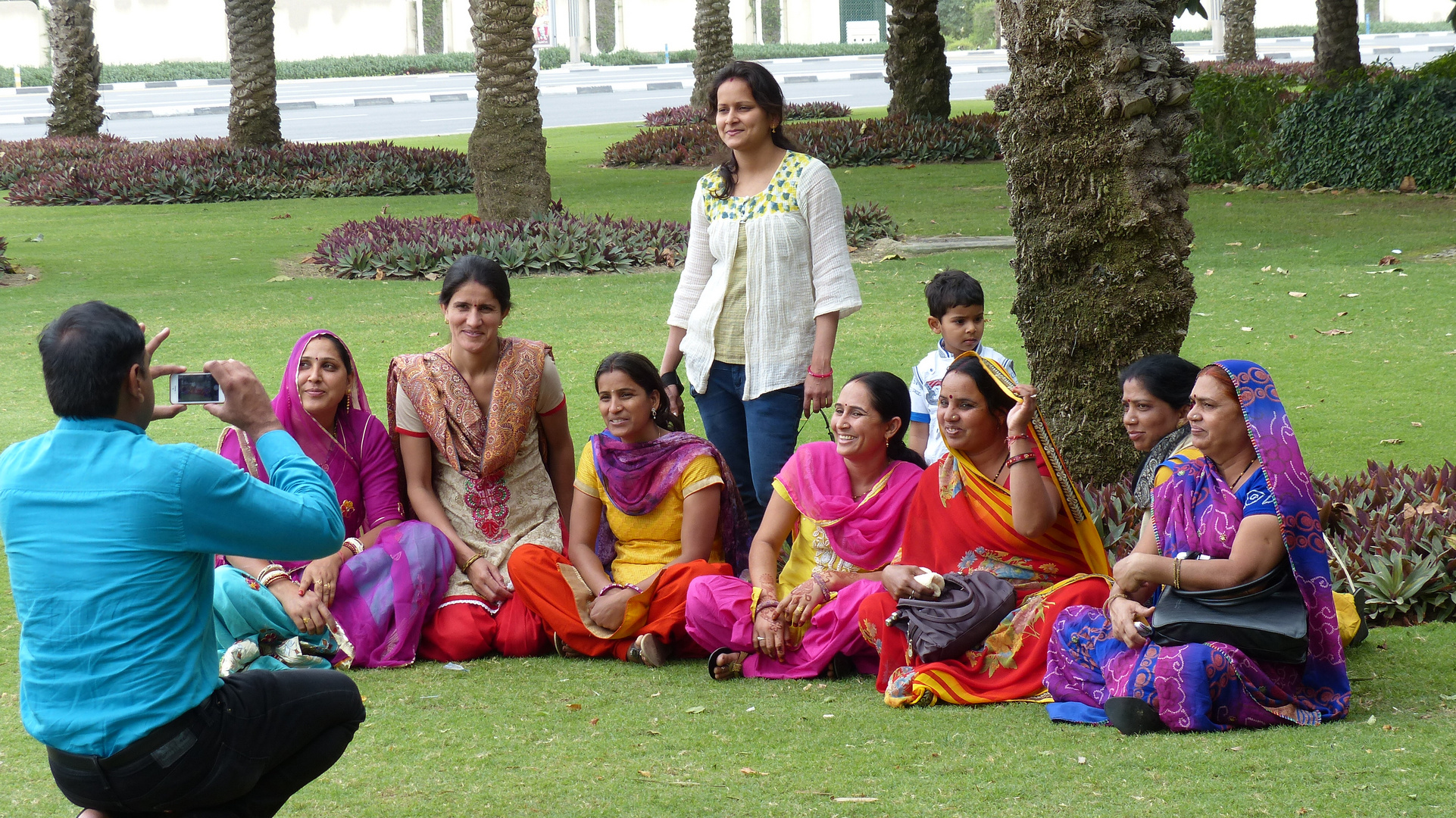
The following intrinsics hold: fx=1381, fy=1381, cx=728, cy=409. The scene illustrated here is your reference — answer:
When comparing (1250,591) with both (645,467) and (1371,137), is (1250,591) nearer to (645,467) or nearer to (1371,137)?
(645,467)

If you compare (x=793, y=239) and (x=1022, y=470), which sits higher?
(x=793, y=239)

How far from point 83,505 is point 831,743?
1937 millimetres

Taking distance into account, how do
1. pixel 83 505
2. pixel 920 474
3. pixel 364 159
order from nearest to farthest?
pixel 83 505 < pixel 920 474 < pixel 364 159

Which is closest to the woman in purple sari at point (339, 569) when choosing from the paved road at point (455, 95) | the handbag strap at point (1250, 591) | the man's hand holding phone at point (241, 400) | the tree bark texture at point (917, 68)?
the man's hand holding phone at point (241, 400)

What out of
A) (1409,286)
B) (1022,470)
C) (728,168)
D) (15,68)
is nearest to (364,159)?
(1409,286)

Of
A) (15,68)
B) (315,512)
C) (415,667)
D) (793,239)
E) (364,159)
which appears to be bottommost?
(415,667)

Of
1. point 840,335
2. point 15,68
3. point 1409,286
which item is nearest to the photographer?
point 840,335

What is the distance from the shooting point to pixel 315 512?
268 cm

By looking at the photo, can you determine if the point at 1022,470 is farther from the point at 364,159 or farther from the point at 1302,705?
the point at 364,159

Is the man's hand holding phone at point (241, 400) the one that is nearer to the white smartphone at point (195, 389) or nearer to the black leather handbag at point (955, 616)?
the white smartphone at point (195, 389)

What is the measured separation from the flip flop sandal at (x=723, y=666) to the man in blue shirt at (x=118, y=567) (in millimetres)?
1910

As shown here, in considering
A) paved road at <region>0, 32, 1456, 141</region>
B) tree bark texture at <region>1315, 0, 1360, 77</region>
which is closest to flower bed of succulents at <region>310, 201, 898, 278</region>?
tree bark texture at <region>1315, 0, 1360, 77</region>

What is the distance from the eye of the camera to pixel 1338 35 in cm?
1909

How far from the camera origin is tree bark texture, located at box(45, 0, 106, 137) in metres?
21.3
